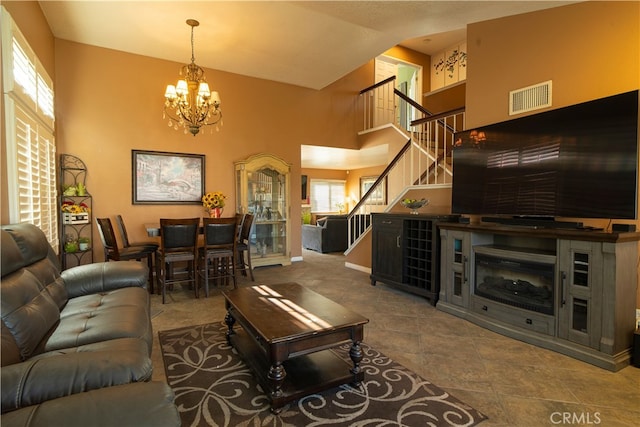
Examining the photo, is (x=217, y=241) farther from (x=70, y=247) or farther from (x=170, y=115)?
(x=170, y=115)

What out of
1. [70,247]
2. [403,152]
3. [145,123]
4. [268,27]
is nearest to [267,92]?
[268,27]

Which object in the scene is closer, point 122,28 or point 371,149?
point 122,28

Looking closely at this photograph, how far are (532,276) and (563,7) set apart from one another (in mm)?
2534

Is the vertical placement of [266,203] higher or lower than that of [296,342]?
higher

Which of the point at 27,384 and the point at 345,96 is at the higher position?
the point at 345,96

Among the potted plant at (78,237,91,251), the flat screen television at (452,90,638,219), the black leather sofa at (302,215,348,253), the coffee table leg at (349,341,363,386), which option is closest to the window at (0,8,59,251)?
the potted plant at (78,237,91,251)

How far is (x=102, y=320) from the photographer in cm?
189

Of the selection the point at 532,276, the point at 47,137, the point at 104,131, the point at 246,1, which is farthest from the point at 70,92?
the point at 532,276

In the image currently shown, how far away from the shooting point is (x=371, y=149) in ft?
22.9

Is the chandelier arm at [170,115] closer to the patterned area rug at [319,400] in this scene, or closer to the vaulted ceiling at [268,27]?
the vaulted ceiling at [268,27]

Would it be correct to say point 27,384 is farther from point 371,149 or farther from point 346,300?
point 371,149

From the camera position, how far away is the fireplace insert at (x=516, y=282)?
272cm

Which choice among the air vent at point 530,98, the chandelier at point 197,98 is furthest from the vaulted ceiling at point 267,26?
the air vent at point 530,98

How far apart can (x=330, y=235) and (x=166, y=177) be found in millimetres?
3810
